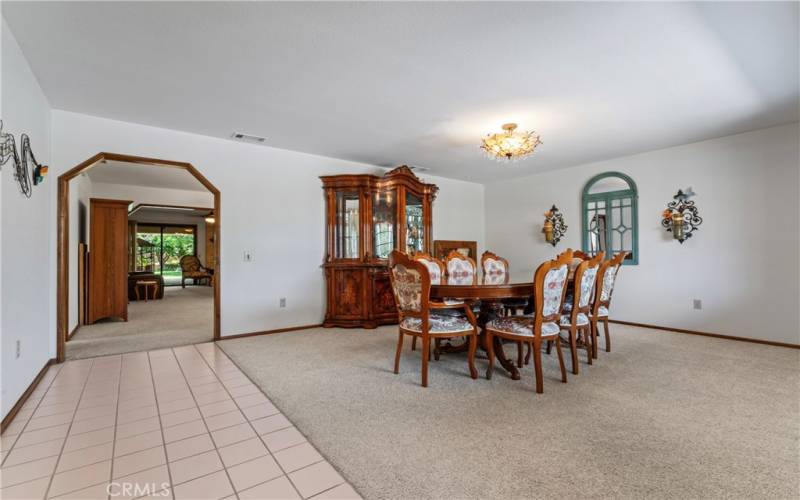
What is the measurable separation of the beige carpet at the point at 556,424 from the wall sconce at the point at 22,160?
2036 mm

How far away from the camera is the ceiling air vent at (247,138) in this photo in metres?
4.04

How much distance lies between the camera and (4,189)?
2055 mm

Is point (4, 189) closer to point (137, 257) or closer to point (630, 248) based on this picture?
point (630, 248)

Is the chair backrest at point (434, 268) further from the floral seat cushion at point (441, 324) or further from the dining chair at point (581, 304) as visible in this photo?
the dining chair at point (581, 304)

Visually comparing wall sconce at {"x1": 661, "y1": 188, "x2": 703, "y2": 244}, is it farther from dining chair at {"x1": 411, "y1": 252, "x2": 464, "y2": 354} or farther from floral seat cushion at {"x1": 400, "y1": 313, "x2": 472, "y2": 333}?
floral seat cushion at {"x1": 400, "y1": 313, "x2": 472, "y2": 333}

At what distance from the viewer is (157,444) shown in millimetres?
1837

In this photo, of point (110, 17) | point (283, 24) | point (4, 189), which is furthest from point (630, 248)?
point (4, 189)

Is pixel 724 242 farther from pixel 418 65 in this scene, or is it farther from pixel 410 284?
pixel 418 65

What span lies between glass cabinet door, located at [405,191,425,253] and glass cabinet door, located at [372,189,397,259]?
A: 244mm

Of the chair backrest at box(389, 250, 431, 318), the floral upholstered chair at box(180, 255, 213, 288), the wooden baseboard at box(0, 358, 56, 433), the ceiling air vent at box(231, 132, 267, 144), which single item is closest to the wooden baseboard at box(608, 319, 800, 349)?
the chair backrest at box(389, 250, 431, 318)

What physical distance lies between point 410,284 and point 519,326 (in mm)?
875

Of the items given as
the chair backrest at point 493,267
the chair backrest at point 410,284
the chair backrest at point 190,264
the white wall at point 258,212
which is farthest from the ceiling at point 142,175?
the chair backrest at point 493,267

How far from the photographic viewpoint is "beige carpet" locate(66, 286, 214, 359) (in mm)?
3777

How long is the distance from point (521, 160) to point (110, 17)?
477cm
